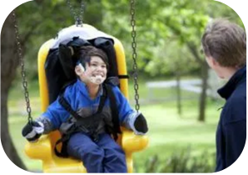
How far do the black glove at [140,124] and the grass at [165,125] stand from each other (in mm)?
7171

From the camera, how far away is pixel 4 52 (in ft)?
16.4

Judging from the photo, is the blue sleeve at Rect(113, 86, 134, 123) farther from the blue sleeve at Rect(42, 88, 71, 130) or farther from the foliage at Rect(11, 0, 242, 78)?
the foliage at Rect(11, 0, 242, 78)

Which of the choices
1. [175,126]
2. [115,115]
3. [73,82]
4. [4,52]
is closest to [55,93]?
[73,82]

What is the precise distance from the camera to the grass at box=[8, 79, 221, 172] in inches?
456

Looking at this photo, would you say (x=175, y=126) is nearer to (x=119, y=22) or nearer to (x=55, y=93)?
(x=119, y=22)

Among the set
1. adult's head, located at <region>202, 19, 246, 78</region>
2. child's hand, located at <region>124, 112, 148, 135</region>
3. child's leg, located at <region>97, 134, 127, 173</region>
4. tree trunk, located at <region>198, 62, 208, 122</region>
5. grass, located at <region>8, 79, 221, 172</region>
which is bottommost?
grass, located at <region>8, 79, 221, 172</region>

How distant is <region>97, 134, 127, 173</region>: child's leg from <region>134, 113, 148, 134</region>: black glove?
0.42ft

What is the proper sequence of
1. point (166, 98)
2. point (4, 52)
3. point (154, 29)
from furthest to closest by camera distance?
point (166, 98) → point (154, 29) → point (4, 52)

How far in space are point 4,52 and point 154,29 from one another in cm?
202

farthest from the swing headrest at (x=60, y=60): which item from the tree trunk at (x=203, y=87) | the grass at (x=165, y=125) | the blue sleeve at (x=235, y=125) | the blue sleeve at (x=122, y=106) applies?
the tree trunk at (x=203, y=87)

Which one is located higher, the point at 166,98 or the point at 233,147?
the point at 233,147

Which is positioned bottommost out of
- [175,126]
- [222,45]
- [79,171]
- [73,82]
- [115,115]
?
[175,126]

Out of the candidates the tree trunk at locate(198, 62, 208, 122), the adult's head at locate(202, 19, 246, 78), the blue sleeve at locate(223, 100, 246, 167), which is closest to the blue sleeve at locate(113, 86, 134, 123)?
the adult's head at locate(202, 19, 246, 78)

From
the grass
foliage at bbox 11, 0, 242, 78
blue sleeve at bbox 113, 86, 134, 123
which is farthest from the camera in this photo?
the grass
